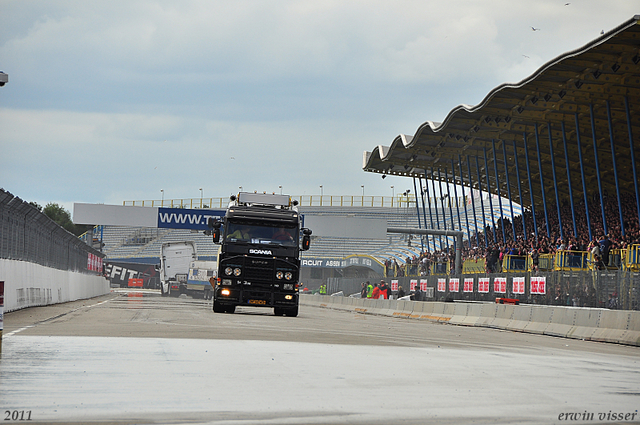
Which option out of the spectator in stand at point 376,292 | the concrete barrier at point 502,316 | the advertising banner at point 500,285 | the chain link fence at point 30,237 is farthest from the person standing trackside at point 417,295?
the chain link fence at point 30,237

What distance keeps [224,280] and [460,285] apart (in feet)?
45.5

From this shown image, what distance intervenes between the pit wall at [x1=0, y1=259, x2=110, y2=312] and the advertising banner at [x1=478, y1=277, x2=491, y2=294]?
16.3 meters

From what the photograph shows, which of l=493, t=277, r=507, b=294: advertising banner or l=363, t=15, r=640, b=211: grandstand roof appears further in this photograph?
l=363, t=15, r=640, b=211: grandstand roof

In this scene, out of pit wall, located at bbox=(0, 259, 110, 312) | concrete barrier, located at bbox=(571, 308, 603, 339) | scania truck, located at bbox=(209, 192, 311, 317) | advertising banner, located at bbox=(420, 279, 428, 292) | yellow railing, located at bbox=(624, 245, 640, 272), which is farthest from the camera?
advertising banner, located at bbox=(420, 279, 428, 292)

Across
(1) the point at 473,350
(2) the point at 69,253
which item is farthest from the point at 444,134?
(1) the point at 473,350

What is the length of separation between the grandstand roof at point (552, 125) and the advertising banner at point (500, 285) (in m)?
8.79

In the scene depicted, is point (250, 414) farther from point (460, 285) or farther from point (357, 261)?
point (357, 261)

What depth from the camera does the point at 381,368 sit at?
398 inches

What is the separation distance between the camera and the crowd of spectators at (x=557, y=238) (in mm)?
31875

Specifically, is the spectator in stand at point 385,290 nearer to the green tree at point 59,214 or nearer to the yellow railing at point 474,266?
the yellow railing at point 474,266

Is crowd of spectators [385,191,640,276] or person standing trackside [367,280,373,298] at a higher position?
crowd of spectators [385,191,640,276]

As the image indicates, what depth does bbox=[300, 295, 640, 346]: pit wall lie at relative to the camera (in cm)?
1928

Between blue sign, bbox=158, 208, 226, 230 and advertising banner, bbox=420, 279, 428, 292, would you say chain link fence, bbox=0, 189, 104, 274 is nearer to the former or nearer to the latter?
advertising banner, bbox=420, 279, 428, 292

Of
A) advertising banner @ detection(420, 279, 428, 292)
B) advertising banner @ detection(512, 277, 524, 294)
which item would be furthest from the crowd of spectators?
advertising banner @ detection(420, 279, 428, 292)
